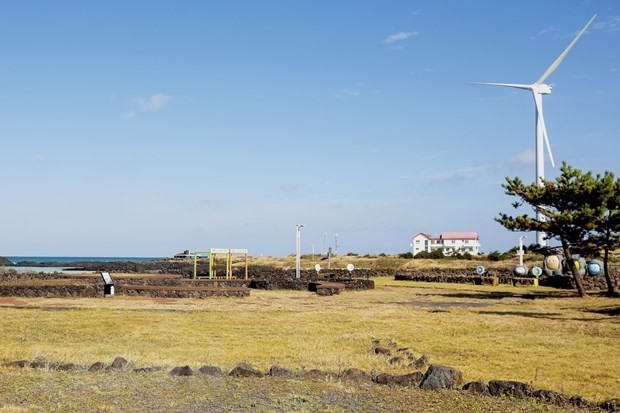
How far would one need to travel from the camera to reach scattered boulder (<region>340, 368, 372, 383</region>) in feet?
35.0

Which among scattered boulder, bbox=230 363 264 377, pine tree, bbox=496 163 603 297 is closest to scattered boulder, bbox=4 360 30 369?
scattered boulder, bbox=230 363 264 377

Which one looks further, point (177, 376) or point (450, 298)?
point (450, 298)

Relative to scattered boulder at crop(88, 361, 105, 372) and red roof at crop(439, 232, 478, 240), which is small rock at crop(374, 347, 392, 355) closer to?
scattered boulder at crop(88, 361, 105, 372)

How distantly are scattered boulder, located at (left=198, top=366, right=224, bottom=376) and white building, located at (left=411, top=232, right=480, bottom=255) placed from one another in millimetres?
130627

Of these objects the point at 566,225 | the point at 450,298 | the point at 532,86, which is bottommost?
the point at 450,298

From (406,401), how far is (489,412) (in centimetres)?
125

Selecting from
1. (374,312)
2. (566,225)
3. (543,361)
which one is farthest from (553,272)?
(543,361)

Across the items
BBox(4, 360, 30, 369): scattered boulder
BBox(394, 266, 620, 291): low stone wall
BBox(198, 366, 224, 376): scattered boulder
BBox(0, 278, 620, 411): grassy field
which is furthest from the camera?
BBox(394, 266, 620, 291): low stone wall

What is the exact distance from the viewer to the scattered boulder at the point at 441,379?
10.1m

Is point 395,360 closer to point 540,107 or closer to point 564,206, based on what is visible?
point 564,206

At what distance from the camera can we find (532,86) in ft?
167

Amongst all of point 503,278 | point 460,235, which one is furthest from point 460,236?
point 503,278

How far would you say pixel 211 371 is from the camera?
11.2 meters

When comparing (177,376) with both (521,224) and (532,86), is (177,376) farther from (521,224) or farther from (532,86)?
(532,86)
